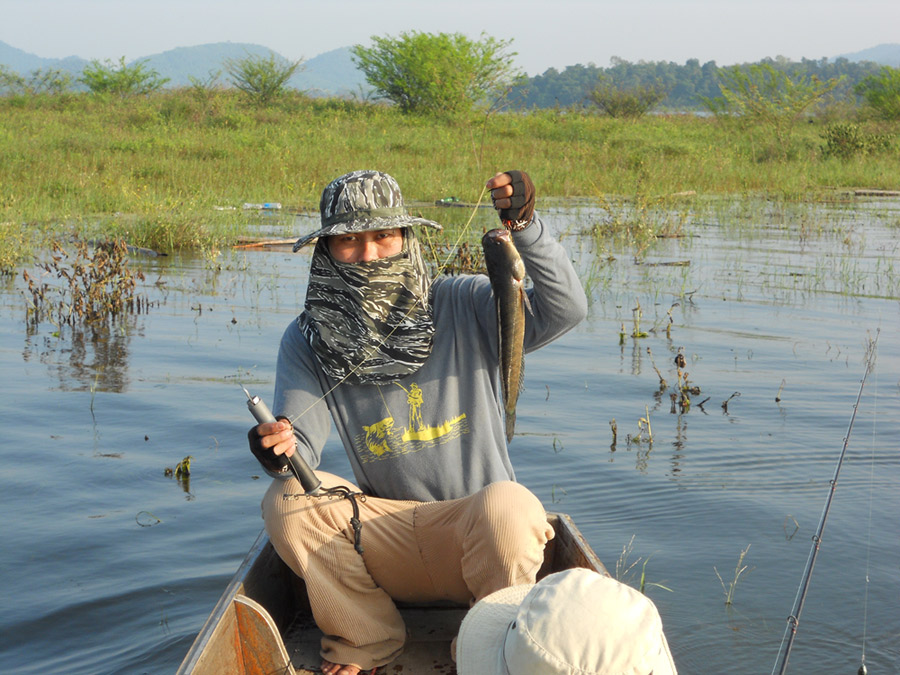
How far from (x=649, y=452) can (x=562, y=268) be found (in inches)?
129

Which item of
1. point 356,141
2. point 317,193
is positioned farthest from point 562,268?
point 356,141

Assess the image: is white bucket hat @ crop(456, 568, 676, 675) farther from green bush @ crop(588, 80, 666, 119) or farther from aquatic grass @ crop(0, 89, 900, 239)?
green bush @ crop(588, 80, 666, 119)

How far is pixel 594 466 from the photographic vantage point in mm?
5797

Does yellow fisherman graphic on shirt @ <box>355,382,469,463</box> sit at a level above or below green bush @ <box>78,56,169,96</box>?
below

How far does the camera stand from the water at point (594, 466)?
4.20 meters

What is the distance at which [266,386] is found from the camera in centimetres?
704

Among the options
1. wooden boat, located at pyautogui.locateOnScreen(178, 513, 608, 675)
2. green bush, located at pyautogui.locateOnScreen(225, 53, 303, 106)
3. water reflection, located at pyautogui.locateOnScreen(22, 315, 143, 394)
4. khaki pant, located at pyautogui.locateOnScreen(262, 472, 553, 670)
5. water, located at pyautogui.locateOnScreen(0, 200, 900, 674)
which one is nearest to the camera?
wooden boat, located at pyautogui.locateOnScreen(178, 513, 608, 675)

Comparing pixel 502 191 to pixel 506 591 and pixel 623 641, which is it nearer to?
pixel 506 591

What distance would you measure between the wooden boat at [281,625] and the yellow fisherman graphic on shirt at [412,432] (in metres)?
0.60

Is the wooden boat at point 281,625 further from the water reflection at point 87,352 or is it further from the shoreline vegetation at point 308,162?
the shoreline vegetation at point 308,162

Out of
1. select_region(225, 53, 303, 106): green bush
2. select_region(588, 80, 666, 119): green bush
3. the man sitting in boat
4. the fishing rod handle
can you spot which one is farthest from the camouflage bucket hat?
select_region(588, 80, 666, 119): green bush

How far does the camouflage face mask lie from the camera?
3.21 meters

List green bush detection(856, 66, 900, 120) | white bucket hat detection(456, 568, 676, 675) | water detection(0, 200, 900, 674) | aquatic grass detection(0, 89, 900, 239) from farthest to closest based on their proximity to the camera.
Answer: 1. green bush detection(856, 66, 900, 120)
2. aquatic grass detection(0, 89, 900, 239)
3. water detection(0, 200, 900, 674)
4. white bucket hat detection(456, 568, 676, 675)

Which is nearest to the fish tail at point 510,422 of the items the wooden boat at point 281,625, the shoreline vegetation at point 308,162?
the wooden boat at point 281,625
